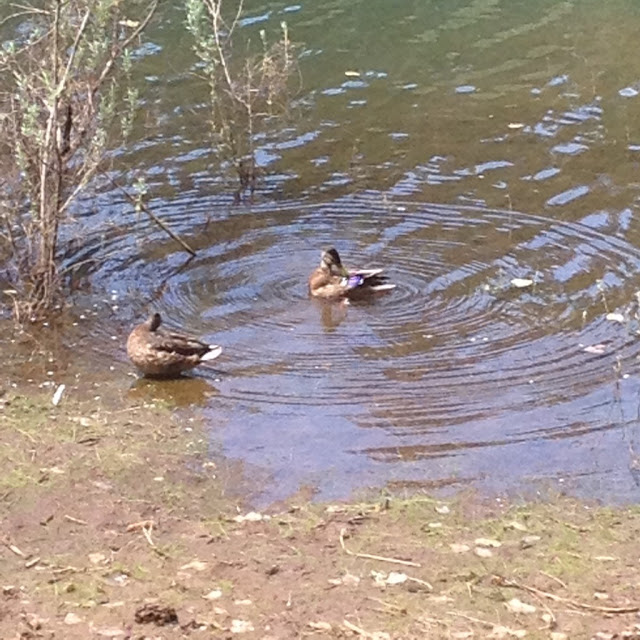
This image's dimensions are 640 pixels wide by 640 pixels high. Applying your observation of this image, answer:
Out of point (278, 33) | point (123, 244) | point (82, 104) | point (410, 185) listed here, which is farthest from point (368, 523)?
point (278, 33)

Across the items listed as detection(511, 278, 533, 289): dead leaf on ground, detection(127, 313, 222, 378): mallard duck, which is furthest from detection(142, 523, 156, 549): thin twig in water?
detection(511, 278, 533, 289): dead leaf on ground

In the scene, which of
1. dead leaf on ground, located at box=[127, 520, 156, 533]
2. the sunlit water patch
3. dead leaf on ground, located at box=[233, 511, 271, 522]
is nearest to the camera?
dead leaf on ground, located at box=[127, 520, 156, 533]

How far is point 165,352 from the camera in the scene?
9.24 metres

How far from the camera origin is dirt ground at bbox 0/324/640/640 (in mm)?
5922

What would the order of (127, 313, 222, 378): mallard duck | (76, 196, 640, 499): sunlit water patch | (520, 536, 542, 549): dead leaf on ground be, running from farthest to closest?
1. (127, 313, 222, 378): mallard duck
2. (76, 196, 640, 499): sunlit water patch
3. (520, 536, 542, 549): dead leaf on ground

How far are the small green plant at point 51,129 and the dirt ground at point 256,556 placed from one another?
235 centimetres

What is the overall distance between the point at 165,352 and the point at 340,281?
1.99 meters

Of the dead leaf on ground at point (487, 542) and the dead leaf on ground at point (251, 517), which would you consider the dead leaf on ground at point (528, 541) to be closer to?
the dead leaf on ground at point (487, 542)

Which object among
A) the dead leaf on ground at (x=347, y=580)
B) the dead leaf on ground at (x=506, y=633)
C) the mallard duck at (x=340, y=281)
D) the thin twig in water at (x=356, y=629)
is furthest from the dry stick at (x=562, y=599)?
the mallard duck at (x=340, y=281)

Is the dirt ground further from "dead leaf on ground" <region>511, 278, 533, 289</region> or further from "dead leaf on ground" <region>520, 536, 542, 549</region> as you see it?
"dead leaf on ground" <region>511, 278, 533, 289</region>

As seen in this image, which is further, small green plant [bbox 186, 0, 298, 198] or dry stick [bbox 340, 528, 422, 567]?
small green plant [bbox 186, 0, 298, 198]

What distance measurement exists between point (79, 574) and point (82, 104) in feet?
16.2

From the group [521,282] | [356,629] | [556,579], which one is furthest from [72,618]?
[521,282]

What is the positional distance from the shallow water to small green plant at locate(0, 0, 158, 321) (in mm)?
781
